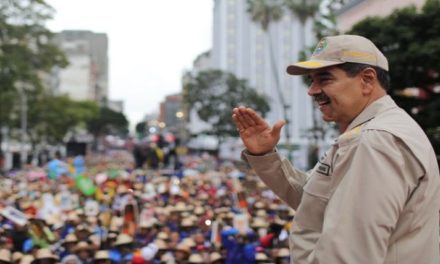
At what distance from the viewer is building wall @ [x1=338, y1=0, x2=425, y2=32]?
13.8 meters

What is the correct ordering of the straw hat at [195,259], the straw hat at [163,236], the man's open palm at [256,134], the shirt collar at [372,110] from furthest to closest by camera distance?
1. the straw hat at [163,236]
2. the straw hat at [195,259]
3. the man's open palm at [256,134]
4. the shirt collar at [372,110]

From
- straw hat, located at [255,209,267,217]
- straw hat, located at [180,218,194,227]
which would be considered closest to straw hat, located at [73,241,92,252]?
straw hat, located at [180,218,194,227]

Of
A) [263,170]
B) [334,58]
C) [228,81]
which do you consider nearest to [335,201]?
[334,58]

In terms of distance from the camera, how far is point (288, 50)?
6372 centimetres

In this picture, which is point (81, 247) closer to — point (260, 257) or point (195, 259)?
point (195, 259)

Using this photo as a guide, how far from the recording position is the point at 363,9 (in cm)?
1631

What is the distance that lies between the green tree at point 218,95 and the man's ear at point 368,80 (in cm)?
4569

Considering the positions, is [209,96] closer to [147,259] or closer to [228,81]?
[228,81]

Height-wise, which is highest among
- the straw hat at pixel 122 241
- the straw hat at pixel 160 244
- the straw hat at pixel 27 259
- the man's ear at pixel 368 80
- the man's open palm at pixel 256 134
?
the man's ear at pixel 368 80

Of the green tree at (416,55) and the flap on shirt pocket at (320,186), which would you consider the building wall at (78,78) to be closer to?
the green tree at (416,55)

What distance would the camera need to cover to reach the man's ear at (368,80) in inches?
68.9

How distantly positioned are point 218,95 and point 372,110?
46519 millimetres

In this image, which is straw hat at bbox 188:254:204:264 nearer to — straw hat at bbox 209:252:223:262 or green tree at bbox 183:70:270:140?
straw hat at bbox 209:252:223:262

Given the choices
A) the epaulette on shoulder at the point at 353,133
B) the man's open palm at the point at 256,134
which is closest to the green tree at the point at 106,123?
the man's open palm at the point at 256,134
